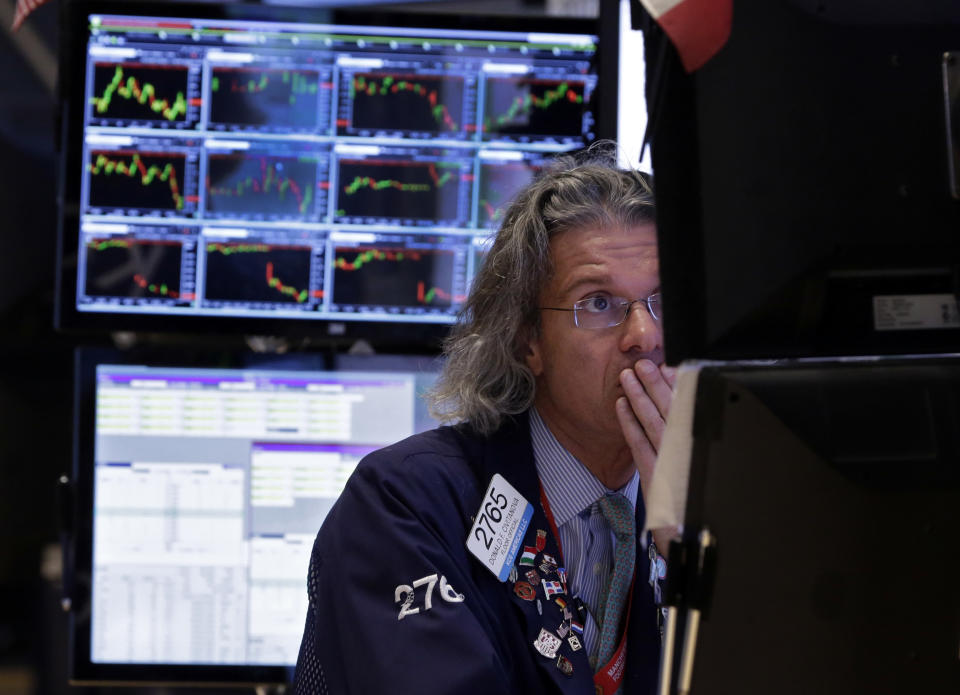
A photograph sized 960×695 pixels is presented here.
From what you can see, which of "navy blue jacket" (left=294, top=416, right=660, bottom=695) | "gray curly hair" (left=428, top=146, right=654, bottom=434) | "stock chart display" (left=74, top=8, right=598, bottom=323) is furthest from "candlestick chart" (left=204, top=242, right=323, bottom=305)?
"navy blue jacket" (left=294, top=416, right=660, bottom=695)

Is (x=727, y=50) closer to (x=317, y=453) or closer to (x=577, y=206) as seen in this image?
(x=577, y=206)

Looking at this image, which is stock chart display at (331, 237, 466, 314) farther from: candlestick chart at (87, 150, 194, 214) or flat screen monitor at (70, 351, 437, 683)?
candlestick chart at (87, 150, 194, 214)

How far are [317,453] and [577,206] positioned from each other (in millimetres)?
895

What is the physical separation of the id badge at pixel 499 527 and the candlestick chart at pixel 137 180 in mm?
1087

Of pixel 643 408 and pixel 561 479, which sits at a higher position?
pixel 643 408

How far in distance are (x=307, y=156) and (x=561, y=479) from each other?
100 cm

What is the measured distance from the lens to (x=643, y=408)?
1463mm

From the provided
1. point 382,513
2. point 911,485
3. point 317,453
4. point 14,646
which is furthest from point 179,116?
point 911,485

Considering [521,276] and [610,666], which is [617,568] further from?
[521,276]

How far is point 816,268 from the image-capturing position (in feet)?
2.33

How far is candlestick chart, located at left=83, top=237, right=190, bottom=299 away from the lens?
2.19m

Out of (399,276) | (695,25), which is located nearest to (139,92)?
(399,276)

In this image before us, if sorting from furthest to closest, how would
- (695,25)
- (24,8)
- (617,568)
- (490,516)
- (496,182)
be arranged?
(496,182) → (24,8) → (617,568) → (490,516) → (695,25)

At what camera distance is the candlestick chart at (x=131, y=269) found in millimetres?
2188
